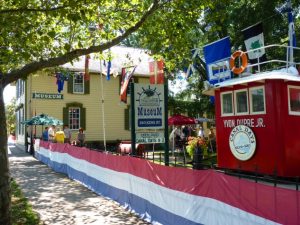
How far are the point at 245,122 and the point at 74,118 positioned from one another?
23.0 metres

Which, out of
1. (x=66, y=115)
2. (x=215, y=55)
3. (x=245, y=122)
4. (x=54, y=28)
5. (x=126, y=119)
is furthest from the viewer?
(x=126, y=119)

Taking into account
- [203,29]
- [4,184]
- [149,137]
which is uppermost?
[203,29]

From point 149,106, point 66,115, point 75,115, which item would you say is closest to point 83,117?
point 75,115

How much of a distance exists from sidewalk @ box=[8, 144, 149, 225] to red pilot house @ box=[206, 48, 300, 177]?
132 inches

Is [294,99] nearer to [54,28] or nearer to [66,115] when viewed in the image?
[54,28]

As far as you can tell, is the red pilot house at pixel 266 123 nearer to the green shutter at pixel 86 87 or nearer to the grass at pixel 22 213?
the grass at pixel 22 213

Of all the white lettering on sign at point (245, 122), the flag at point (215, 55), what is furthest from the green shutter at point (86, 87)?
the white lettering on sign at point (245, 122)

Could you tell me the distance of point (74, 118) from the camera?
104 feet

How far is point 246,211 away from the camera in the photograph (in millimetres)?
5391

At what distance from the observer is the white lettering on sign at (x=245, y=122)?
9.91 meters

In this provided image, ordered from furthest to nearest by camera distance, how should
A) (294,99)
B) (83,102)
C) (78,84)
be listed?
(78,84), (83,102), (294,99)

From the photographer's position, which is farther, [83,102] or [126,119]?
[126,119]

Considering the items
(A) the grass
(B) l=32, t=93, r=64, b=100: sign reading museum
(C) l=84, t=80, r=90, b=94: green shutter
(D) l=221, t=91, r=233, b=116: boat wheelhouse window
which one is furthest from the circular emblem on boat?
(C) l=84, t=80, r=90, b=94: green shutter

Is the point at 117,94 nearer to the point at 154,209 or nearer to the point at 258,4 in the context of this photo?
the point at 258,4
